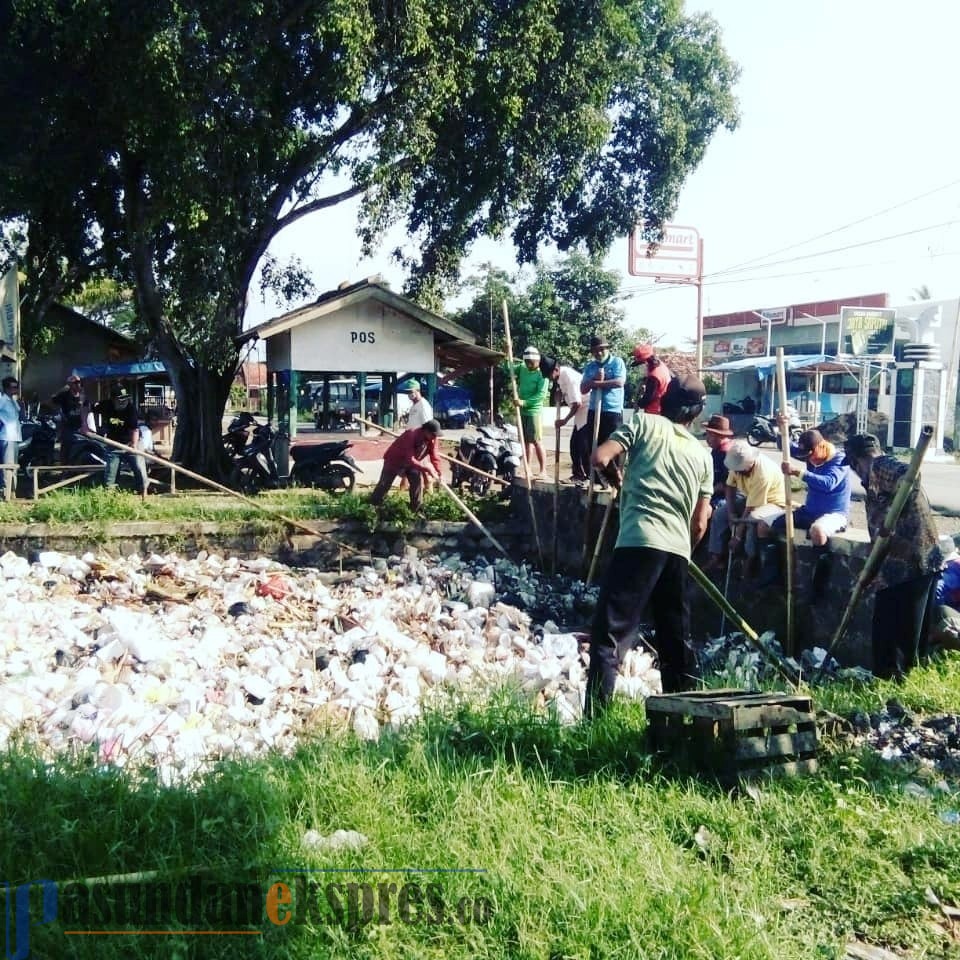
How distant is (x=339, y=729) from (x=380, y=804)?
2.07 meters

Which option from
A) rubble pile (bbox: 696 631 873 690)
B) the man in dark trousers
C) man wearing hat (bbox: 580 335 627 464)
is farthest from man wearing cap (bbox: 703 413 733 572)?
the man in dark trousers

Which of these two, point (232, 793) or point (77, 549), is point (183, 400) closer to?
point (77, 549)

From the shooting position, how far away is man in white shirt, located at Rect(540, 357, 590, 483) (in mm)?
10664

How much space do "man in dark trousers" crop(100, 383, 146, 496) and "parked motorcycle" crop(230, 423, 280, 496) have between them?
1.72m

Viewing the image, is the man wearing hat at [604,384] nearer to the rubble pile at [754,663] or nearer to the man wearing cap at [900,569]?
the rubble pile at [754,663]

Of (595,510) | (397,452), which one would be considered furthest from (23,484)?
(595,510)

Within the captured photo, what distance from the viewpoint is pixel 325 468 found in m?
13.4

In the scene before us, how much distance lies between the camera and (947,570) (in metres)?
6.41

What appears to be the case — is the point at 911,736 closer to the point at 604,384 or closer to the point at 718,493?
the point at 718,493

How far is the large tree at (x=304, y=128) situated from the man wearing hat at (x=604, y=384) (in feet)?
14.4

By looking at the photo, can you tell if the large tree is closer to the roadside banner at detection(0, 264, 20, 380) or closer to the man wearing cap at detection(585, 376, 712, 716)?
the roadside banner at detection(0, 264, 20, 380)

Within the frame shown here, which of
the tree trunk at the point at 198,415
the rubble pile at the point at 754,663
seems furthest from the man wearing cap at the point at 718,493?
the tree trunk at the point at 198,415

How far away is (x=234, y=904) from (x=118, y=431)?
458 inches

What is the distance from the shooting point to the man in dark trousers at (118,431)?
12117 millimetres
